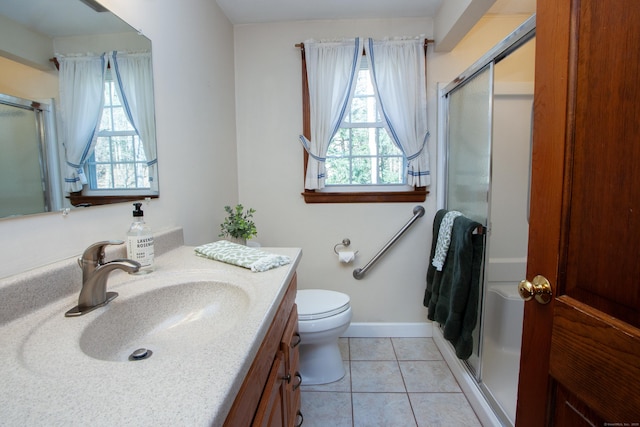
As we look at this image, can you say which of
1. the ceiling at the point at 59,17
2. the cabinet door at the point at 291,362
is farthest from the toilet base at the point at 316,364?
the ceiling at the point at 59,17

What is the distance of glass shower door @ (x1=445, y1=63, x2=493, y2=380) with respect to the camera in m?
1.50

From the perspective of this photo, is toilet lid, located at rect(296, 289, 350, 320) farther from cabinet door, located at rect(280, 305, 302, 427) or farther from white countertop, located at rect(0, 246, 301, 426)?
white countertop, located at rect(0, 246, 301, 426)

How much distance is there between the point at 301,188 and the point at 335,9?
3.81 feet

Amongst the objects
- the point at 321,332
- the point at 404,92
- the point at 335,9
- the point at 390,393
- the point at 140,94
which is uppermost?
the point at 335,9

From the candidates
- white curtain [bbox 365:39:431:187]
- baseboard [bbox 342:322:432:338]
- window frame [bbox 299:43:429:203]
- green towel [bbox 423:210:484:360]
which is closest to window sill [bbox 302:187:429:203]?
window frame [bbox 299:43:429:203]

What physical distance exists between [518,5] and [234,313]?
2.32 meters

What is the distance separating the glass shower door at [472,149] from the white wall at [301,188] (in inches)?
6.3

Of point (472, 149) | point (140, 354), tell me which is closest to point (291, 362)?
point (140, 354)

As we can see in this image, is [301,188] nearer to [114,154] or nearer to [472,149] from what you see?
[472,149]

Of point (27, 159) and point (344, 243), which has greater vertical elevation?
point (27, 159)

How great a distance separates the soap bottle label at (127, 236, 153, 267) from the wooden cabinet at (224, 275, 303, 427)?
0.45 m

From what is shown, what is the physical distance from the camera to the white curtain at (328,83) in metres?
1.98

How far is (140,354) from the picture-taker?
2.27 feet

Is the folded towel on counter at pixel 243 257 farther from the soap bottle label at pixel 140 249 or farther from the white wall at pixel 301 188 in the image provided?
the white wall at pixel 301 188
